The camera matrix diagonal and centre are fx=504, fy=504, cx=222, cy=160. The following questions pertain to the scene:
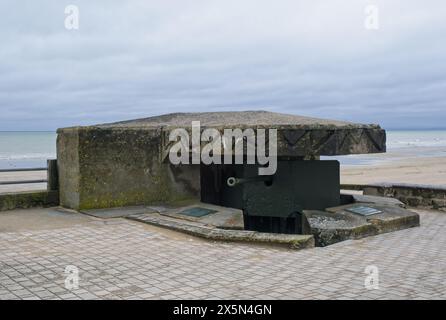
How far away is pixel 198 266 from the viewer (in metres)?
5.29

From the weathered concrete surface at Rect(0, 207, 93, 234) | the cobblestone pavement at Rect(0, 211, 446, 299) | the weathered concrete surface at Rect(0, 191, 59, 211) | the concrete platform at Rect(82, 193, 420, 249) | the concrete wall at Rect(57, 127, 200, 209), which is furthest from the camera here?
the weathered concrete surface at Rect(0, 191, 59, 211)

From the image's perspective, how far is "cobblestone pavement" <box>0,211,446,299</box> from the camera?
439 cm

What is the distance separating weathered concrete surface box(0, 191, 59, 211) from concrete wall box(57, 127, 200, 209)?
21 cm

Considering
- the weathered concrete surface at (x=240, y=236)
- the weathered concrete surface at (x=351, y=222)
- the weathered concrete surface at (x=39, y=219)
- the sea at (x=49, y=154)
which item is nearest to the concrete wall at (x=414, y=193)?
the weathered concrete surface at (x=351, y=222)

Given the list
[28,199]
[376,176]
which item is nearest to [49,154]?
[376,176]

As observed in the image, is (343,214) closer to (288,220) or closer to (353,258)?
(288,220)

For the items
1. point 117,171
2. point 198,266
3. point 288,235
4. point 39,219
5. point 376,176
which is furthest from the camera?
point 376,176

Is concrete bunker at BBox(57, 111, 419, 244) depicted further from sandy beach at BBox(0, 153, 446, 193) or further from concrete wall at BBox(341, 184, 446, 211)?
sandy beach at BBox(0, 153, 446, 193)

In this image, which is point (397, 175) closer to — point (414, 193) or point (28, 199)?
point (414, 193)

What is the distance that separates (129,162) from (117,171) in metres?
0.25

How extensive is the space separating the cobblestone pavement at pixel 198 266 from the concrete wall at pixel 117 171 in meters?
1.23

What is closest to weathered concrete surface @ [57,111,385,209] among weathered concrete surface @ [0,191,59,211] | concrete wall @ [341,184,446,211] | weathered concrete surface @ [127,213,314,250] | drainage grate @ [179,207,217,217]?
weathered concrete surface @ [0,191,59,211]

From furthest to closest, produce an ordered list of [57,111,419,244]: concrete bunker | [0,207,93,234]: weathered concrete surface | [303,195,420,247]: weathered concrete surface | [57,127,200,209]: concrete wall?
[57,127,200,209]: concrete wall
[57,111,419,244]: concrete bunker
[0,207,93,234]: weathered concrete surface
[303,195,420,247]: weathered concrete surface
